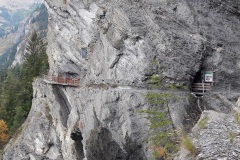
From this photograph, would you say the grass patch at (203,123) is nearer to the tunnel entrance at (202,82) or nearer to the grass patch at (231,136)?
the grass patch at (231,136)

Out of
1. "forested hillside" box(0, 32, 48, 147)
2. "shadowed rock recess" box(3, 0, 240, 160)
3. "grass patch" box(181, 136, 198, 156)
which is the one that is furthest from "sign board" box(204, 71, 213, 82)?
"forested hillside" box(0, 32, 48, 147)

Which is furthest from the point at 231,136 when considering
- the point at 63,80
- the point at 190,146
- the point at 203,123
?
the point at 63,80

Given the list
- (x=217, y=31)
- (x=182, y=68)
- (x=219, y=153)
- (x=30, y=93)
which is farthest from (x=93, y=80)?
(x=30, y=93)

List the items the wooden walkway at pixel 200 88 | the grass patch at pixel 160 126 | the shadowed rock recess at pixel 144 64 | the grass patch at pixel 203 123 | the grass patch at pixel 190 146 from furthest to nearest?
the wooden walkway at pixel 200 88
the shadowed rock recess at pixel 144 64
the grass patch at pixel 160 126
the grass patch at pixel 203 123
the grass patch at pixel 190 146

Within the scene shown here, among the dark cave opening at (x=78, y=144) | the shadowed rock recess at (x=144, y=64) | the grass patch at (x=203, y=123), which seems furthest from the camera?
the dark cave opening at (x=78, y=144)

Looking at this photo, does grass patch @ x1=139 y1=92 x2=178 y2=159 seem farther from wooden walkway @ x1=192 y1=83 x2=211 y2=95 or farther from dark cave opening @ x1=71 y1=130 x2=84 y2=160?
dark cave opening @ x1=71 y1=130 x2=84 y2=160

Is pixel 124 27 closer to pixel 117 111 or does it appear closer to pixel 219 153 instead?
pixel 117 111

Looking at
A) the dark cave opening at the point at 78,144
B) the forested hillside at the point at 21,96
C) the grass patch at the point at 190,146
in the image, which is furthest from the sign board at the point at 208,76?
the forested hillside at the point at 21,96

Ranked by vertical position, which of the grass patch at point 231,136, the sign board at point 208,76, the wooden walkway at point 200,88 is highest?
the sign board at point 208,76
